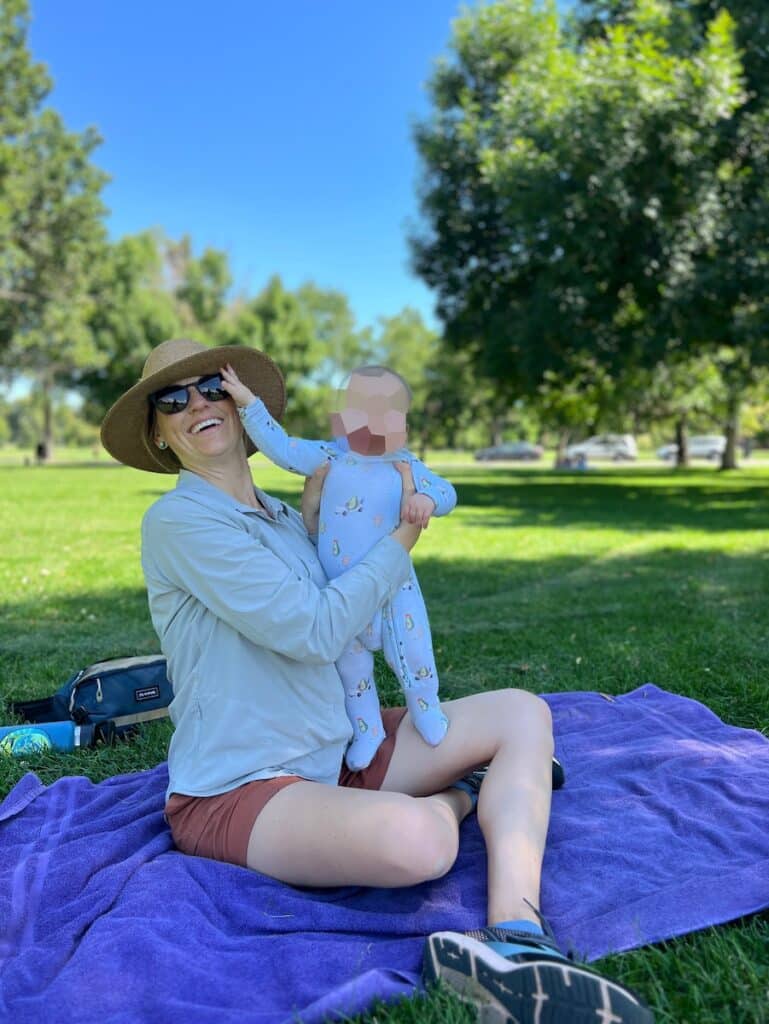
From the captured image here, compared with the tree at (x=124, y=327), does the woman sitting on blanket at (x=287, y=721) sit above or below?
below

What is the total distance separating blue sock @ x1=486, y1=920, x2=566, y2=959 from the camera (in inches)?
76.5

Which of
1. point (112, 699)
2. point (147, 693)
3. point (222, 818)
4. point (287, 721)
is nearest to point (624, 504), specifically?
point (147, 693)

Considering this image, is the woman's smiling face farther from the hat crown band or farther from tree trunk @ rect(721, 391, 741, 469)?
tree trunk @ rect(721, 391, 741, 469)

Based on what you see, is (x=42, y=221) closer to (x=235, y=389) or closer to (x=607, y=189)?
(x=607, y=189)

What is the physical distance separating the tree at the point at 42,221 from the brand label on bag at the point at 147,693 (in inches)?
1267

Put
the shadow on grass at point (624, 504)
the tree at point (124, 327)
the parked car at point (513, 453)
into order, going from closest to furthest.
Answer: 1. the shadow on grass at point (624, 504)
2. the tree at point (124, 327)
3. the parked car at point (513, 453)

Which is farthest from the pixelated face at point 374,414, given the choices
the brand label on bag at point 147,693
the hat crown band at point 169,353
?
the brand label on bag at point 147,693

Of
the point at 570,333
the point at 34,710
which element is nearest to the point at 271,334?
the point at 570,333

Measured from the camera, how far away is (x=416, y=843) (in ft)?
7.39

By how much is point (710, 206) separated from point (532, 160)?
369 centimetres

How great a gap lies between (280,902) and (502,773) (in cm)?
76

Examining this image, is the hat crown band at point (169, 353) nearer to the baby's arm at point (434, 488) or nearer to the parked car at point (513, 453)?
the baby's arm at point (434, 488)

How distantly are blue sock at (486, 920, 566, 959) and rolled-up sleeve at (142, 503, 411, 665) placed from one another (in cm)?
85

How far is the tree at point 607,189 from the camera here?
1630 cm
